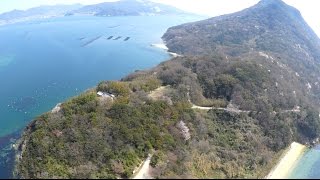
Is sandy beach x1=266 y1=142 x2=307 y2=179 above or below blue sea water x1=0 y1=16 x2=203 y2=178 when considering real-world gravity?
above

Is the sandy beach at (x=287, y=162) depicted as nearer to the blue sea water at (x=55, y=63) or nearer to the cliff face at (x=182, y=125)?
the cliff face at (x=182, y=125)

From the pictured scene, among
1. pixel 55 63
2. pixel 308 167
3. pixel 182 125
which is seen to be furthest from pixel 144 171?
pixel 55 63

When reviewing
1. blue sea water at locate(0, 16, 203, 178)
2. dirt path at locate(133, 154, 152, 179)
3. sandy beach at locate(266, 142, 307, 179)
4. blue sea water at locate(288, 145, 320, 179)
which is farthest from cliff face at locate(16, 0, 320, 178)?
blue sea water at locate(0, 16, 203, 178)

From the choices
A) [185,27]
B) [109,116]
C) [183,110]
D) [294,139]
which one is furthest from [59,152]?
[185,27]

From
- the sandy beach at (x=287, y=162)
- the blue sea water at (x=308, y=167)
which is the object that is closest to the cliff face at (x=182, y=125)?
the sandy beach at (x=287, y=162)

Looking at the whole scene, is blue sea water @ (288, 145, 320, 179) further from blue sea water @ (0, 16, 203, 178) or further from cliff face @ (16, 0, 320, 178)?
blue sea water @ (0, 16, 203, 178)

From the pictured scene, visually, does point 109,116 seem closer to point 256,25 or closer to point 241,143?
point 241,143
